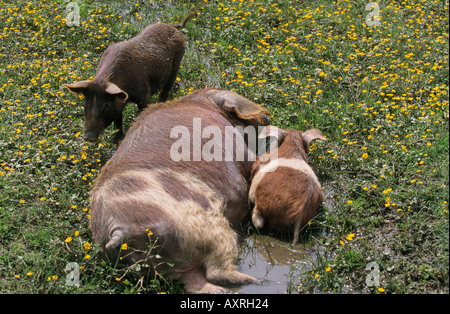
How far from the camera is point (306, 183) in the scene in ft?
14.2

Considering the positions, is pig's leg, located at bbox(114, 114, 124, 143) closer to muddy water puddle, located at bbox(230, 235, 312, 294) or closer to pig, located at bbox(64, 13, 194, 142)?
pig, located at bbox(64, 13, 194, 142)

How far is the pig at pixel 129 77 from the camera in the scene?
17.3 ft

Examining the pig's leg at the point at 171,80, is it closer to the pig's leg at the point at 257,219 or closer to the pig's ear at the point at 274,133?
the pig's ear at the point at 274,133

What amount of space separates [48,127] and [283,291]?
128 inches

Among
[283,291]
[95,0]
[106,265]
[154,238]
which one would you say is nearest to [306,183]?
[283,291]

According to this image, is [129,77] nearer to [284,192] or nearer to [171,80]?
[171,80]

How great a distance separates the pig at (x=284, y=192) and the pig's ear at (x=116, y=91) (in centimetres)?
146

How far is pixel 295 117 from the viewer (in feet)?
19.1

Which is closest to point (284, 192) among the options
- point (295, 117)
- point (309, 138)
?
point (309, 138)

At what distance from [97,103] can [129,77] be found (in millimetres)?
489

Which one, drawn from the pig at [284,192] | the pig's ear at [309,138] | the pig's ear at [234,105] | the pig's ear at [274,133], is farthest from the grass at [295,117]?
the pig's ear at [234,105]

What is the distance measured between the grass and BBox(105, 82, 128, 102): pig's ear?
587mm

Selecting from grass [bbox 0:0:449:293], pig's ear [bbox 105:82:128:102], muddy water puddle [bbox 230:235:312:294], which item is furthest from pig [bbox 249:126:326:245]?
pig's ear [bbox 105:82:128:102]

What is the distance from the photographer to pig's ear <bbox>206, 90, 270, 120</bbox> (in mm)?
4898
